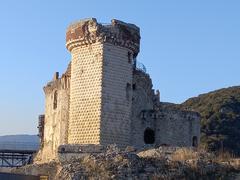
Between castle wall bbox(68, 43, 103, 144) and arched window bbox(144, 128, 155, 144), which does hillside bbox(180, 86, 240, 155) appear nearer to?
arched window bbox(144, 128, 155, 144)

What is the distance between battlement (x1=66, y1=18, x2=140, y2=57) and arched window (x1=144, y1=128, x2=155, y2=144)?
210 inches

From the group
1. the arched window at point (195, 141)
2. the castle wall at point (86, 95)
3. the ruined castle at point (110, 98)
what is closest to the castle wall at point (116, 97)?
the ruined castle at point (110, 98)

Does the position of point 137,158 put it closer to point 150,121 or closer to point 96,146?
point 96,146

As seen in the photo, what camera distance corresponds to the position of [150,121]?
121 ft

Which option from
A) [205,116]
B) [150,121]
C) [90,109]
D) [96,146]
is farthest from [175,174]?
[205,116]

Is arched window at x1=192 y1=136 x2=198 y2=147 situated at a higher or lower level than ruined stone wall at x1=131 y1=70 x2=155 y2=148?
lower

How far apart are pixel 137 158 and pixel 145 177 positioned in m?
0.93

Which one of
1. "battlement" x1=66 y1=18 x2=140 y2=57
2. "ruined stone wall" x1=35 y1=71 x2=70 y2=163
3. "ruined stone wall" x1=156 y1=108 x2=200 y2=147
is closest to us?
"battlement" x1=66 y1=18 x2=140 y2=57

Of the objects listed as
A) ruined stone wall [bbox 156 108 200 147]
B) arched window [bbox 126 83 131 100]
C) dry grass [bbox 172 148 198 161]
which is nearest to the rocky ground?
dry grass [bbox 172 148 198 161]

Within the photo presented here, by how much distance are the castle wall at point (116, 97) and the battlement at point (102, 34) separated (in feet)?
1.51

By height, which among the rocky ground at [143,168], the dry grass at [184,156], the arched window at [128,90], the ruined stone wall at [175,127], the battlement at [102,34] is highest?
the battlement at [102,34]

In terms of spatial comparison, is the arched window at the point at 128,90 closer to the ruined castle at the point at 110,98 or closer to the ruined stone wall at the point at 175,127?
the ruined castle at the point at 110,98

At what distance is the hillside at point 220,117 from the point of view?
2469 inches

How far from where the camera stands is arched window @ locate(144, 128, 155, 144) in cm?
3688
